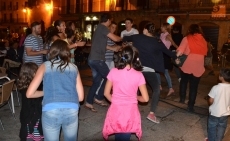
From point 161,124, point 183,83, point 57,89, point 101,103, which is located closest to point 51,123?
point 57,89

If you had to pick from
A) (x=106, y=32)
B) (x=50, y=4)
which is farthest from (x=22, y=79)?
(x=50, y=4)

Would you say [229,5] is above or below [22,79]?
above

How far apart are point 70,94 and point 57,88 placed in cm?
15

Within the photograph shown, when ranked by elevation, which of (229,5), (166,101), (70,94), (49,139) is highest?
(229,5)

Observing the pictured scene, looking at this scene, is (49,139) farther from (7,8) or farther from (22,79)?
(7,8)

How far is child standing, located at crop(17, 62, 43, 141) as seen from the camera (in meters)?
3.23

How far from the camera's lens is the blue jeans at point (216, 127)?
397 centimetres

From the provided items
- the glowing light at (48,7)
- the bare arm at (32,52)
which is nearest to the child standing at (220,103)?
the bare arm at (32,52)

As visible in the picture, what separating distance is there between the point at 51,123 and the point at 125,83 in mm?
878

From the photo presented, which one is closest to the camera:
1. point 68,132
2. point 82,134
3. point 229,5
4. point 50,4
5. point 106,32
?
point 68,132

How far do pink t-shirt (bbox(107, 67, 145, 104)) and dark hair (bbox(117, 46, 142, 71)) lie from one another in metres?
0.05

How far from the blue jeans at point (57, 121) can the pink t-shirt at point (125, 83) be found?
0.52 meters

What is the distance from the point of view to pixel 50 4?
35750 mm

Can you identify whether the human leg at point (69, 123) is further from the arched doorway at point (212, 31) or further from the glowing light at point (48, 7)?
the glowing light at point (48, 7)
